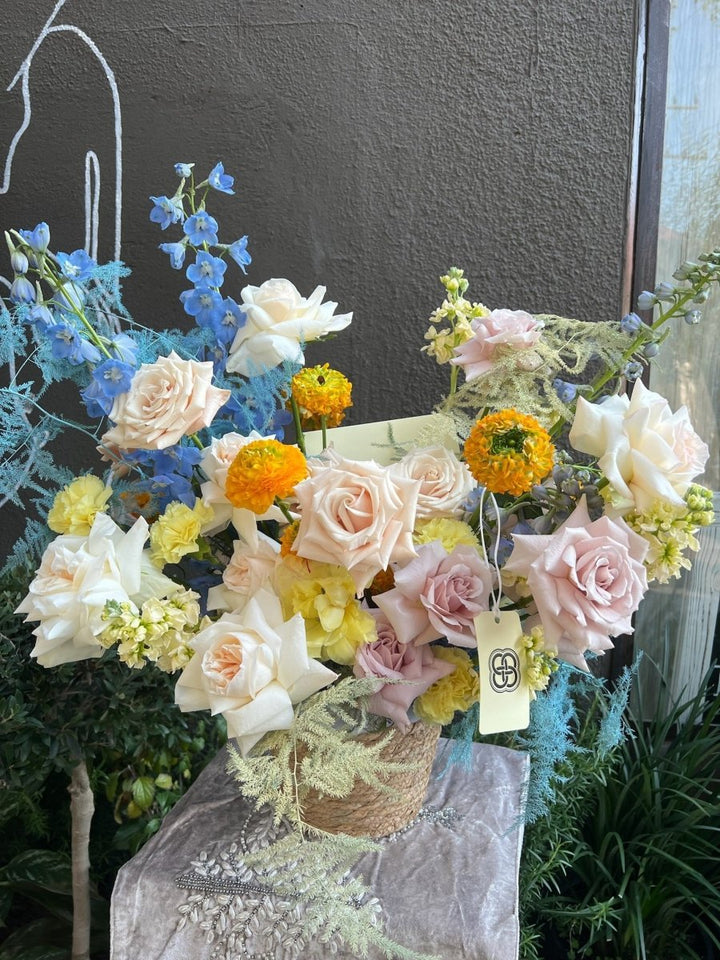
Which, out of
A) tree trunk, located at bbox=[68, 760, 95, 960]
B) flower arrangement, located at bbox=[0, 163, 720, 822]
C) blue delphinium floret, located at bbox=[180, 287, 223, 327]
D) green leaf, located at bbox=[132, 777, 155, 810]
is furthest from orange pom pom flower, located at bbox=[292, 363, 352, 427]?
green leaf, located at bbox=[132, 777, 155, 810]

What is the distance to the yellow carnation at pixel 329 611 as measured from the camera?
2.27 ft

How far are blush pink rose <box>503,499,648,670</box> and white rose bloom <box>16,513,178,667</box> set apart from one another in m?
0.37

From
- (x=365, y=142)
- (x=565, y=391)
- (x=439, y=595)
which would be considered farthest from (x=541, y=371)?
(x=365, y=142)

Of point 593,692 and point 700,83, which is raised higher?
point 700,83

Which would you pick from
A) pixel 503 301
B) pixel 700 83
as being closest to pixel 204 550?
pixel 503 301

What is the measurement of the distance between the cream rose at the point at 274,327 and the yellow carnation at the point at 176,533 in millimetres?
197

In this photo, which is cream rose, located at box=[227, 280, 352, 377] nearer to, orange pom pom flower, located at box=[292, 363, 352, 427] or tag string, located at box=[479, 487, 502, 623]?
orange pom pom flower, located at box=[292, 363, 352, 427]

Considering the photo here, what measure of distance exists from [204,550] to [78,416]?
80 centimetres

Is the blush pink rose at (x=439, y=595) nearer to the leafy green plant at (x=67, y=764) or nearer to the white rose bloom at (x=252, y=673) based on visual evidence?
the white rose bloom at (x=252, y=673)

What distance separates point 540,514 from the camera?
0.78 m

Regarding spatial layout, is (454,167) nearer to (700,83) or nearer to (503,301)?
(503,301)

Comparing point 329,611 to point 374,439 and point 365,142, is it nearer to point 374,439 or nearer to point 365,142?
point 374,439

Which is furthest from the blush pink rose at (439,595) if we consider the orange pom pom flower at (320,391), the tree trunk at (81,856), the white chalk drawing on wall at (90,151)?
the white chalk drawing on wall at (90,151)

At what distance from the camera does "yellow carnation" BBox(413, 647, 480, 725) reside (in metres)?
0.74
